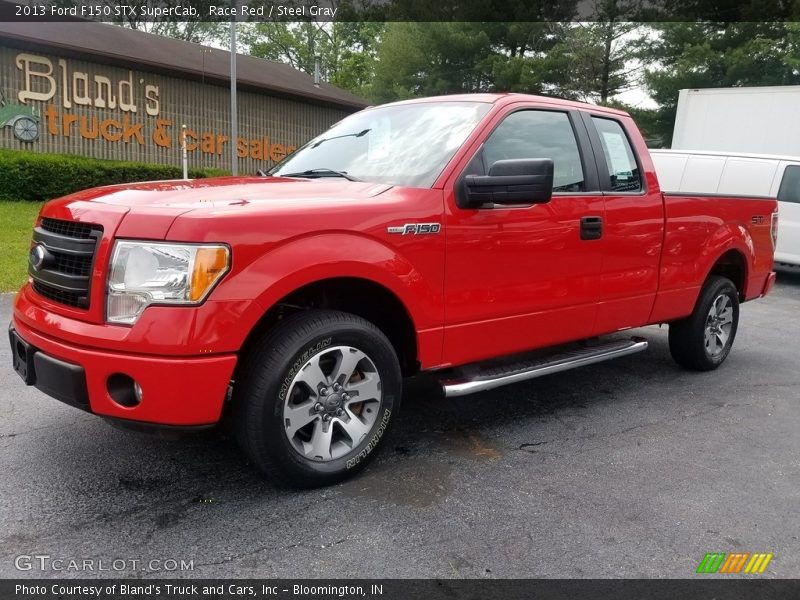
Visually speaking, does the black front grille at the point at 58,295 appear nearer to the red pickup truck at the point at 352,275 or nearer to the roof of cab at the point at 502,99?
the red pickup truck at the point at 352,275

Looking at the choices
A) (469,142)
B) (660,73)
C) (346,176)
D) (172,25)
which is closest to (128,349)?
(346,176)

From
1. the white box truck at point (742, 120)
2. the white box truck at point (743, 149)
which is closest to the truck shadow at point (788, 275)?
the white box truck at point (743, 149)

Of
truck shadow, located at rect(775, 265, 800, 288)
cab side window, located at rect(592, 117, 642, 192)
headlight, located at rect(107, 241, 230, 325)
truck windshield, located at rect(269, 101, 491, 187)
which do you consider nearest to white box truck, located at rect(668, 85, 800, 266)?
truck shadow, located at rect(775, 265, 800, 288)

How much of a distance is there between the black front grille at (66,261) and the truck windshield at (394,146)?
139cm

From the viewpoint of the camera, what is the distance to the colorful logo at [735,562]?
107 inches

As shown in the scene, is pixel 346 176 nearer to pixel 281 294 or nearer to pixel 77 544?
pixel 281 294

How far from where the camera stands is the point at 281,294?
2922 mm

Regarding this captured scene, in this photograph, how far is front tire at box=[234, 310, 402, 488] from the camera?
2953 mm

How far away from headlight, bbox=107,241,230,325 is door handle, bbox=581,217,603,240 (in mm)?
2279

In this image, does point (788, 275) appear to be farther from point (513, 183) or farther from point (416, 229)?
point (416, 229)

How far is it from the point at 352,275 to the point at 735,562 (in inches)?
78.3

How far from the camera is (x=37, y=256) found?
3.20 m

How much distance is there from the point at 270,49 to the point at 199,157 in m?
35.4

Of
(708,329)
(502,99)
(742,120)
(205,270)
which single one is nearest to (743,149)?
(742,120)
